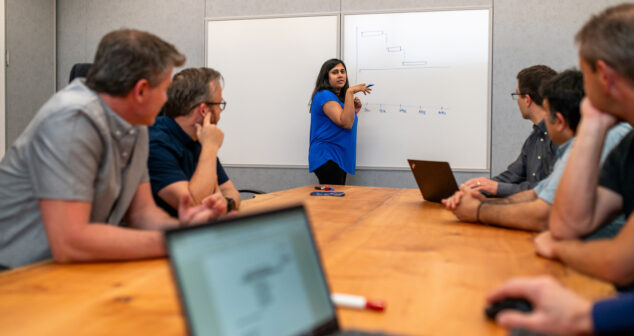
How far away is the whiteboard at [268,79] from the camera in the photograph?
415cm

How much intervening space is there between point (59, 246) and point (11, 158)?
34cm

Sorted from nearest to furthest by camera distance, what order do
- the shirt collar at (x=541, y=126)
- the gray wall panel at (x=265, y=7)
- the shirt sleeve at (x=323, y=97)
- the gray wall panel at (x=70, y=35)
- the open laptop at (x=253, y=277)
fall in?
1. the open laptop at (x=253, y=277)
2. the shirt collar at (x=541, y=126)
3. the shirt sleeve at (x=323, y=97)
4. the gray wall panel at (x=265, y=7)
5. the gray wall panel at (x=70, y=35)

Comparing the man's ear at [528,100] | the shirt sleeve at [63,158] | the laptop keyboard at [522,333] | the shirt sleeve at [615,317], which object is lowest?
the laptop keyboard at [522,333]

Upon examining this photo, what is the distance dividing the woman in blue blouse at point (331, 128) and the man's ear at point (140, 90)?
7.67 feet

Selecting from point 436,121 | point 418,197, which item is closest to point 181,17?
point 436,121

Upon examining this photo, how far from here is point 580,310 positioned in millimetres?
705

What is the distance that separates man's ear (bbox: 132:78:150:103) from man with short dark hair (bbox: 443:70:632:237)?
105 centimetres

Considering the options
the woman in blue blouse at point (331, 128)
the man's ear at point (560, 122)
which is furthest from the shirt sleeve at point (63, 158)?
the woman in blue blouse at point (331, 128)

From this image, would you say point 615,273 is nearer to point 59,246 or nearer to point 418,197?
point 59,246

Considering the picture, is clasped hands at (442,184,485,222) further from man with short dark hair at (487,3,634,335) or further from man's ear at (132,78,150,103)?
man's ear at (132,78,150,103)

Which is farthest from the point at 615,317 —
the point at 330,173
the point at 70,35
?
the point at 70,35

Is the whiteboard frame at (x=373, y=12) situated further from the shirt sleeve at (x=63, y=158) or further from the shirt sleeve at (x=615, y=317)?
the shirt sleeve at (x=615, y=317)

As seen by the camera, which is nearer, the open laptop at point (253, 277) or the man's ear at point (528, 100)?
the open laptop at point (253, 277)

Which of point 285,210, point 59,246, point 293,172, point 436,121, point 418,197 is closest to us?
point 285,210
